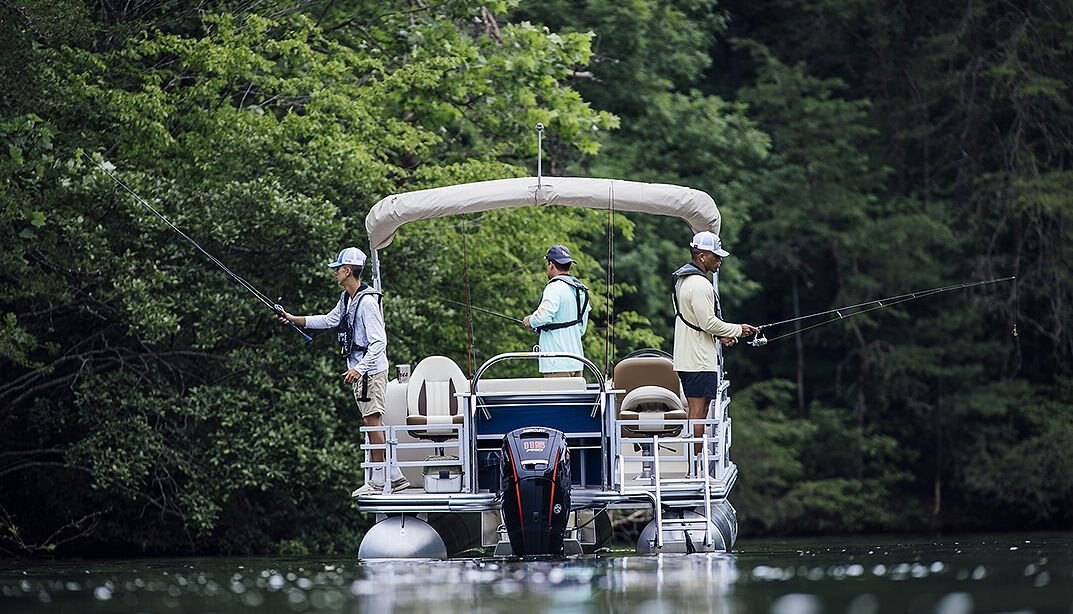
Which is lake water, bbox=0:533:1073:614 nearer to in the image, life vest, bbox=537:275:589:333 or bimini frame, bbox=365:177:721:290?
life vest, bbox=537:275:589:333

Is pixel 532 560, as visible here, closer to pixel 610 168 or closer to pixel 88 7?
pixel 88 7

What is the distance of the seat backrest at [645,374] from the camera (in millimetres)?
16688

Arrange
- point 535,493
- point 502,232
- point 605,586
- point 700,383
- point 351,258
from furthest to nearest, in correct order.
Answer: point 502,232
point 351,258
point 700,383
point 535,493
point 605,586

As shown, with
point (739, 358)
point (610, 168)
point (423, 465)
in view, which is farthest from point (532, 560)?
point (739, 358)

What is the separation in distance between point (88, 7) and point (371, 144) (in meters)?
3.56

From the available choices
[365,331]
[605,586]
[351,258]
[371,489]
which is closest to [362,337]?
[365,331]

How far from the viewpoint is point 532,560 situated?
46.4ft

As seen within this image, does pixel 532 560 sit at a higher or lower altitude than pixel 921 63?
lower

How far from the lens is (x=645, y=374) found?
16703 millimetres

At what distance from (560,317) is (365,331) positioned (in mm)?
1467

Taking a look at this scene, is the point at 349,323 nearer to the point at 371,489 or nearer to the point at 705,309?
the point at 371,489

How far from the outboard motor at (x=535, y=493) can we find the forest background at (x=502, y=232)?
2236mm

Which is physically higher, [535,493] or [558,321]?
[558,321]

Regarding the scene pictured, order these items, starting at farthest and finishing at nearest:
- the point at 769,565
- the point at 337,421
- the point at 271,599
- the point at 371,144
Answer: the point at 371,144, the point at 337,421, the point at 769,565, the point at 271,599
